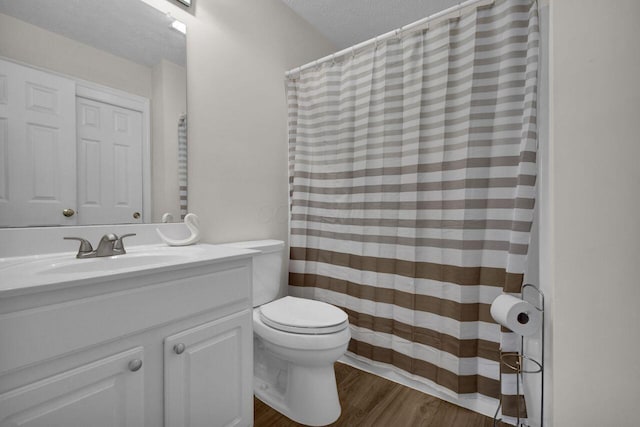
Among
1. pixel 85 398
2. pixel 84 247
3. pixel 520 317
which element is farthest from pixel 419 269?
pixel 84 247

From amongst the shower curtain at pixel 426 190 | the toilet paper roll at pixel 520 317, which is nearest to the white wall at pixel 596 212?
the toilet paper roll at pixel 520 317

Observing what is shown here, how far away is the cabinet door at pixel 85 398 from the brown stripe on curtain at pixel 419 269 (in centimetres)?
123

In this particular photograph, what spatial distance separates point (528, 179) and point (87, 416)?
173 cm

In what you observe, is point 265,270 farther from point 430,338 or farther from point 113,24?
point 113,24

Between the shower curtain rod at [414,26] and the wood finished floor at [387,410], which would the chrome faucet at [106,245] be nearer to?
the wood finished floor at [387,410]

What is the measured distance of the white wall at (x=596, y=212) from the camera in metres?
0.46

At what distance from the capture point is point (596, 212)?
489 millimetres

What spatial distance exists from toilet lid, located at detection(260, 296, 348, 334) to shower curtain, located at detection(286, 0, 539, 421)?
37 cm

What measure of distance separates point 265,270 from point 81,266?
87 cm

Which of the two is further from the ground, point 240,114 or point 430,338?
point 240,114

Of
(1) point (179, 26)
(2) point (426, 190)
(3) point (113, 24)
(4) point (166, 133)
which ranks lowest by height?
(2) point (426, 190)

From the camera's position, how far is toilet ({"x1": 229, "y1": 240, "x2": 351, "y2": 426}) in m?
1.29

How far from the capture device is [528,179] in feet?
4.03

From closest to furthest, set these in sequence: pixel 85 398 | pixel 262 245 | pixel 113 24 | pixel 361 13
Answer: pixel 85 398 < pixel 113 24 < pixel 262 245 < pixel 361 13
